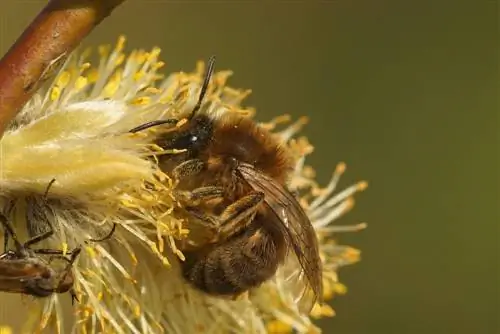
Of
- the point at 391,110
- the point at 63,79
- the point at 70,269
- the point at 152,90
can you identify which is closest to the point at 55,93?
the point at 63,79

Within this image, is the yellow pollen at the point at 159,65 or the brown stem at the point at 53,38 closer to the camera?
the brown stem at the point at 53,38

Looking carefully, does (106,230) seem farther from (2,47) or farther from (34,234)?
(2,47)

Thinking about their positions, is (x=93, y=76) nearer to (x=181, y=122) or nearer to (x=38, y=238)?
(x=181, y=122)

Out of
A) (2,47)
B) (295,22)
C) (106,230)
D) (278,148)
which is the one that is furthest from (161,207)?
(295,22)

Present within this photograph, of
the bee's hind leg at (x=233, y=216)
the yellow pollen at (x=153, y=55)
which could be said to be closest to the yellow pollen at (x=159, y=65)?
the yellow pollen at (x=153, y=55)

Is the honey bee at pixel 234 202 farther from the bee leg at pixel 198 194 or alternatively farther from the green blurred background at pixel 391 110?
the green blurred background at pixel 391 110

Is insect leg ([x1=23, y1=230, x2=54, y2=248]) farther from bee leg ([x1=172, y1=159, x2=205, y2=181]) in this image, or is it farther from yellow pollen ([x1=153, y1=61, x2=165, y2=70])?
yellow pollen ([x1=153, y1=61, x2=165, y2=70])
